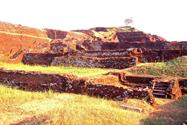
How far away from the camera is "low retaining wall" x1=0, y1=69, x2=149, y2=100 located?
1240 cm

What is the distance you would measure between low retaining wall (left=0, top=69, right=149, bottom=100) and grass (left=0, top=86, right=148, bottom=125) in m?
0.62

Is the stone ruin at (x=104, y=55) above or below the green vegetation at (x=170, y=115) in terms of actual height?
above

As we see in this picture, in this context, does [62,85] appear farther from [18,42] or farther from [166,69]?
[18,42]

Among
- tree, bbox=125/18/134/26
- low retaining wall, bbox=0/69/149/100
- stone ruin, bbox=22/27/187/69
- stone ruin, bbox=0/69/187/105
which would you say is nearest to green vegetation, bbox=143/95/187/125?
stone ruin, bbox=0/69/187/105

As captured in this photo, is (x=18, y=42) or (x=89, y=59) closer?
(x=89, y=59)

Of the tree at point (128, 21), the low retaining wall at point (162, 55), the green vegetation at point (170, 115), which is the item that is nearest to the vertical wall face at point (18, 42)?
the low retaining wall at point (162, 55)

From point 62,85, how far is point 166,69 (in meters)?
5.65

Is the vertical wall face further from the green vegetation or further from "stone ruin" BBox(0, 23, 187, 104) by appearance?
the green vegetation

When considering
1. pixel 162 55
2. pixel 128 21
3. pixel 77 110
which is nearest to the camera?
pixel 77 110

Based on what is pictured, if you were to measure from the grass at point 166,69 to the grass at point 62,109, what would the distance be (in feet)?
17.4

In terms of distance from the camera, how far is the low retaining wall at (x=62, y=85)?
40.7ft

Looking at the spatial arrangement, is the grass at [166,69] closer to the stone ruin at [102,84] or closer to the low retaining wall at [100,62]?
the stone ruin at [102,84]

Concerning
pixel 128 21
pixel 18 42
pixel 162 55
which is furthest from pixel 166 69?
pixel 128 21

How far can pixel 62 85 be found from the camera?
45.4 ft
